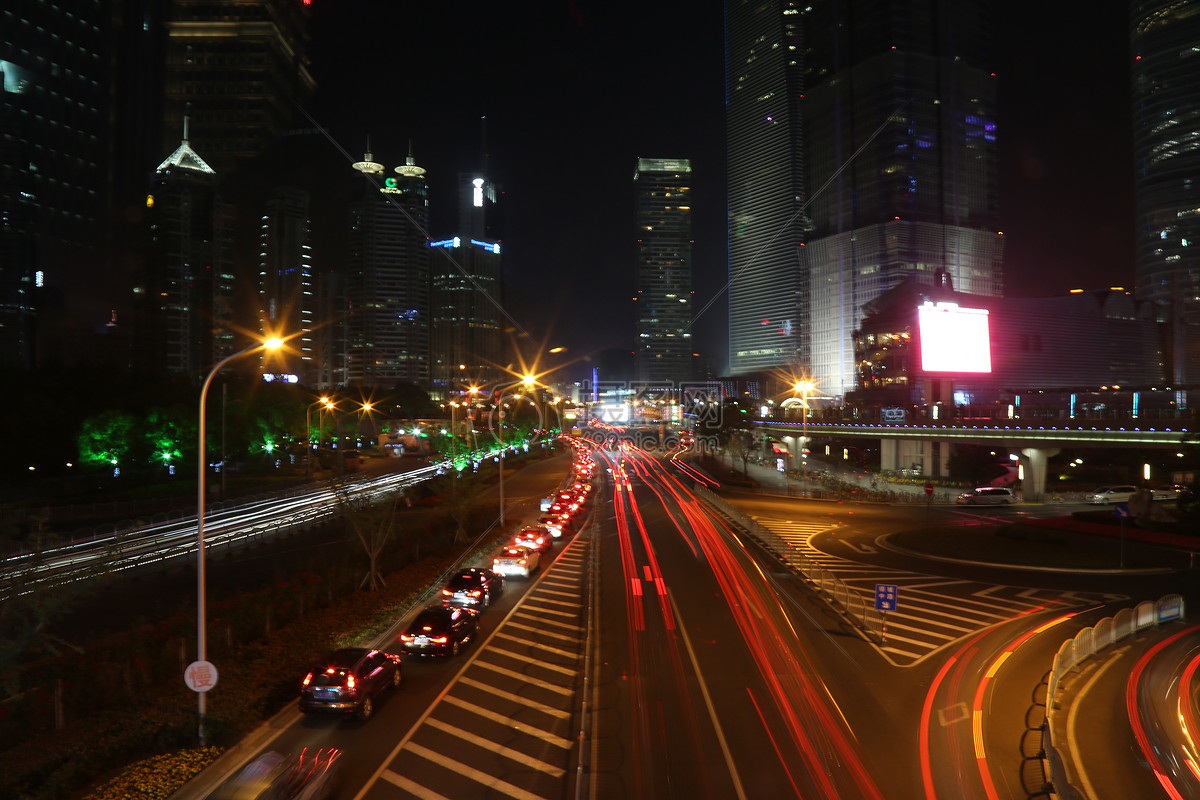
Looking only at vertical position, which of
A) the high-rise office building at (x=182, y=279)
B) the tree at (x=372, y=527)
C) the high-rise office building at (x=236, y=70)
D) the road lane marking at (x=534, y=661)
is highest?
the high-rise office building at (x=236, y=70)

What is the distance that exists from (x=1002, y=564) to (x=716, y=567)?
1341 centimetres

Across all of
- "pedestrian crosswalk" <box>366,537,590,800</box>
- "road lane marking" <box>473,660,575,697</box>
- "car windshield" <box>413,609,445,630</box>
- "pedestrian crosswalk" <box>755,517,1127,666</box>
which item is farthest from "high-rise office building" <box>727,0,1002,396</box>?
"road lane marking" <box>473,660,575,697</box>

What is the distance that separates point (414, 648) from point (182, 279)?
443ft

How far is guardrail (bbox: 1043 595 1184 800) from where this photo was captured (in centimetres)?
1312

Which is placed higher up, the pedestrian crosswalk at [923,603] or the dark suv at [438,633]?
the dark suv at [438,633]

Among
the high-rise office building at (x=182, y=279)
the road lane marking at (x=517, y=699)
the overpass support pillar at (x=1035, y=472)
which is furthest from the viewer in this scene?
the high-rise office building at (x=182, y=279)

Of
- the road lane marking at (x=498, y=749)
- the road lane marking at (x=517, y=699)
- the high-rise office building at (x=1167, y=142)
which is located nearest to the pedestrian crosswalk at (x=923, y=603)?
the road lane marking at (x=517, y=699)

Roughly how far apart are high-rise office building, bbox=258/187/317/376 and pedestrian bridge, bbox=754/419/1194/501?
5772 inches

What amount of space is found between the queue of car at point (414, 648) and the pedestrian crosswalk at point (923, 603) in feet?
38.7

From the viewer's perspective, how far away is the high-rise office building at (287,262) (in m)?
174

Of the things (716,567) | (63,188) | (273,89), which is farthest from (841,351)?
Answer: (63,188)

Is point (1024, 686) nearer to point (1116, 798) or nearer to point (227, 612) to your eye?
point (1116, 798)

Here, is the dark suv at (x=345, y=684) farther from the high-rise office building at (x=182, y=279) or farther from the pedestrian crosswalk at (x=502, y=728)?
the high-rise office building at (x=182, y=279)

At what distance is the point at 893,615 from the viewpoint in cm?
2166
